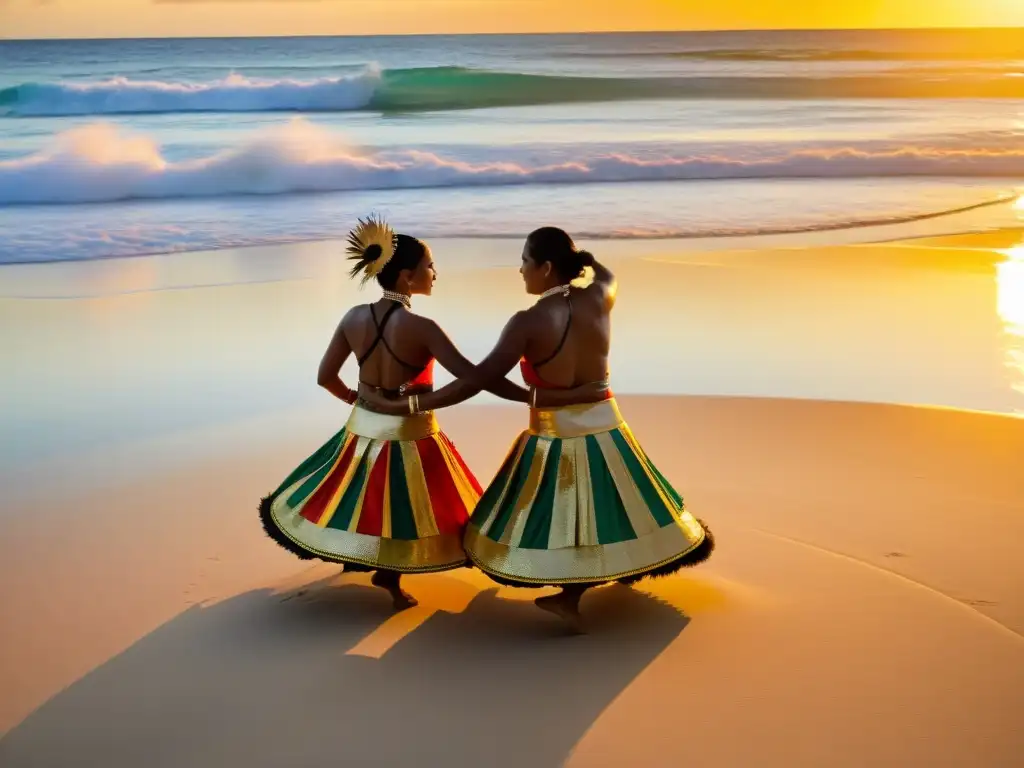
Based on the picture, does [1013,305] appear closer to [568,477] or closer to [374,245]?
[568,477]

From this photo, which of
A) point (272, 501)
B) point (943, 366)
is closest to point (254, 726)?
point (272, 501)

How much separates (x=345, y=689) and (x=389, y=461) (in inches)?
28.0

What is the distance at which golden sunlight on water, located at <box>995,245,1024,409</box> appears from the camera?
6.76 m

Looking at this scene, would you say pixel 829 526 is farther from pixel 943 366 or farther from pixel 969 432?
pixel 943 366

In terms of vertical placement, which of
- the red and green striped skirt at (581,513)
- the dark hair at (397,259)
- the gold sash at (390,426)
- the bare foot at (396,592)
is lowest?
the bare foot at (396,592)

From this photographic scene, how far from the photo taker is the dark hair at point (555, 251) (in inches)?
129

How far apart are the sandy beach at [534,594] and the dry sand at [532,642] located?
0.01 metres

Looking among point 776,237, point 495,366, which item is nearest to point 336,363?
point 495,366

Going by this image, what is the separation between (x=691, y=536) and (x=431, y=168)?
1436 centimetres

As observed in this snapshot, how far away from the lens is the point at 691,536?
11.0ft

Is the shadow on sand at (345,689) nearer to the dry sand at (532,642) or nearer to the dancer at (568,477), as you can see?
the dry sand at (532,642)

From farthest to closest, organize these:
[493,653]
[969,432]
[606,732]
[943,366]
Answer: [943,366] < [969,432] < [493,653] < [606,732]

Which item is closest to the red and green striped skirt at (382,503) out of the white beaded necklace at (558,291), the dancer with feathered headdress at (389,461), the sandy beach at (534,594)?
the dancer with feathered headdress at (389,461)

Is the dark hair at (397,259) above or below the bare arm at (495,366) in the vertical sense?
above
